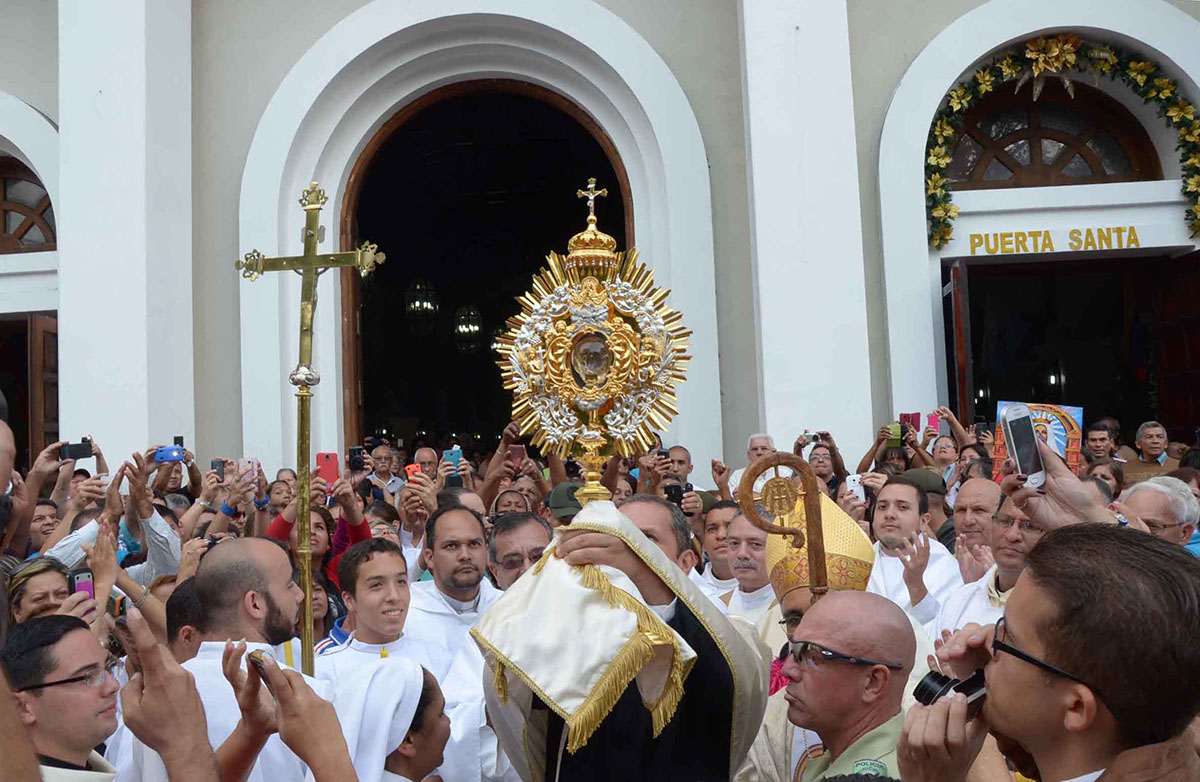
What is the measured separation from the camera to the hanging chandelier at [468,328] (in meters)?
21.9

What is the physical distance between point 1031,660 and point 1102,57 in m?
10.1

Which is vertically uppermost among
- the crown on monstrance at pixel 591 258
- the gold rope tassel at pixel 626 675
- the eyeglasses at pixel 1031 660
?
the crown on monstrance at pixel 591 258

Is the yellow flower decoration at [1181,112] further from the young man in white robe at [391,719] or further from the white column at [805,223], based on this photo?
the young man in white robe at [391,719]

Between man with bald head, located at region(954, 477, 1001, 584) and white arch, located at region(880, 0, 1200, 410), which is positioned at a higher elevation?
white arch, located at region(880, 0, 1200, 410)

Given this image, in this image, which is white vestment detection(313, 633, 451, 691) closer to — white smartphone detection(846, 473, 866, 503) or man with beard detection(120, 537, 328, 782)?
man with beard detection(120, 537, 328, 782)

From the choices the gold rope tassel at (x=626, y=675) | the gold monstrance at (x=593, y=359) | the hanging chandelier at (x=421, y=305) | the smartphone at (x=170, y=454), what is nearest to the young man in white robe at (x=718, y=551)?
the gold monstrance at (x=593, y=359)

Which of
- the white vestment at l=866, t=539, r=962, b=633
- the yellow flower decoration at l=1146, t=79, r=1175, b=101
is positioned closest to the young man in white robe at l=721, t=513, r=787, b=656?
the white vestment at l=866, t=539, r=962, b=633

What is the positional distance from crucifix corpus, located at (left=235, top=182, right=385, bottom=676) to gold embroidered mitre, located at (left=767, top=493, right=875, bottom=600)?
5.76 feet

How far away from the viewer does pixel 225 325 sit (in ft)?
36.3

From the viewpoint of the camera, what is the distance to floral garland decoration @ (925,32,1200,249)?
10438mm

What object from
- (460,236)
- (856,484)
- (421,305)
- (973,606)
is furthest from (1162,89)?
(460,236)

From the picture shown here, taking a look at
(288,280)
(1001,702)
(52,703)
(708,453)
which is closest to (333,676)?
(52,703)

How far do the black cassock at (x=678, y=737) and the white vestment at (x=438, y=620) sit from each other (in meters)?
1.80

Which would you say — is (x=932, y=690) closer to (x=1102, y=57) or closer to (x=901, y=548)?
(x=901, y=548)
